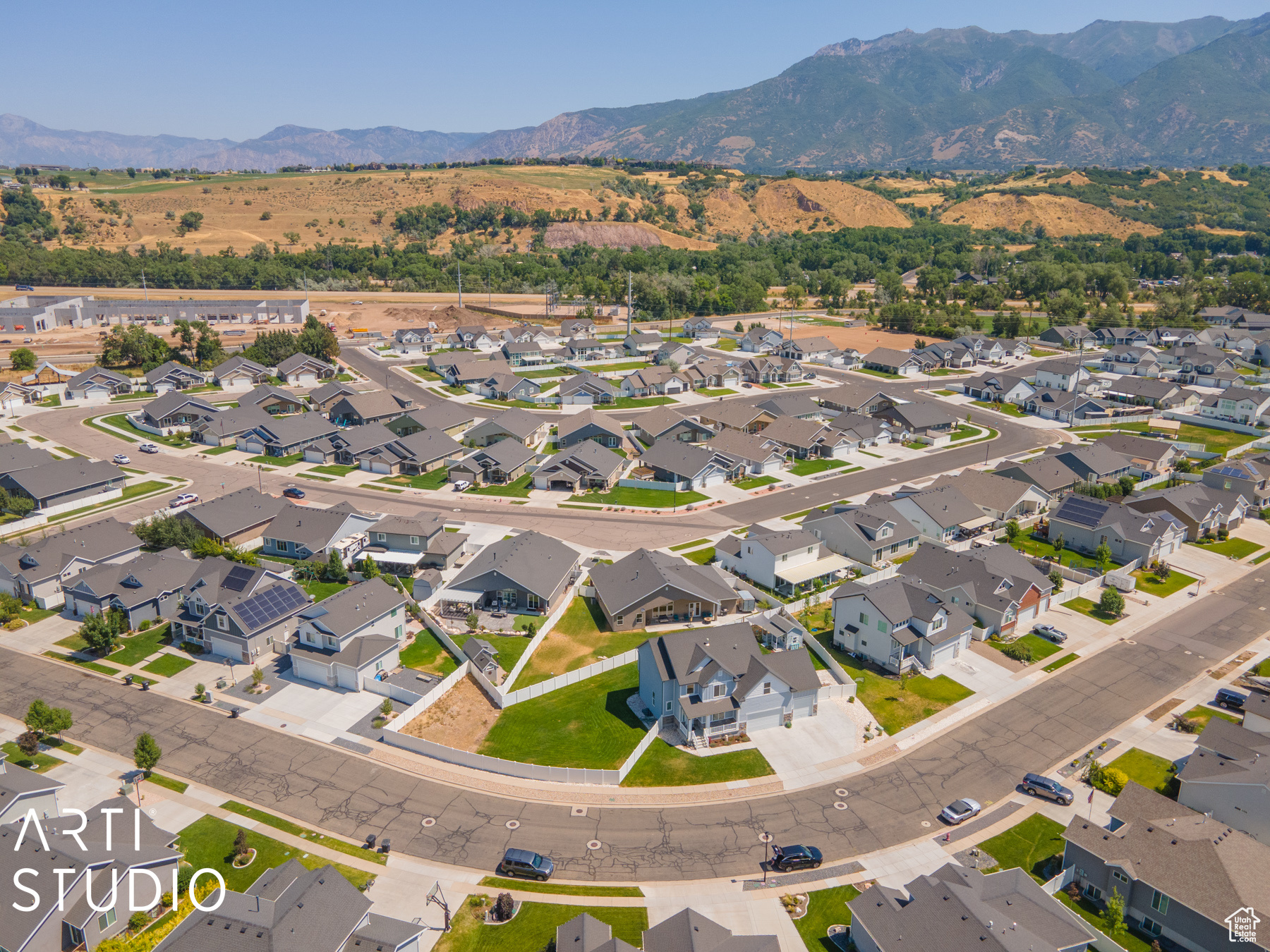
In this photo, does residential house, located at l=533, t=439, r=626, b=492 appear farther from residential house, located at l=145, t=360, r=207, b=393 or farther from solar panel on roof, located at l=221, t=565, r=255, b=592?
residential house, located at l=145, t=360, r=207, b=393

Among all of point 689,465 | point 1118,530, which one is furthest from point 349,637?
point 1118,530

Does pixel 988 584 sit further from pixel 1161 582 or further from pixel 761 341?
pixel 761 341

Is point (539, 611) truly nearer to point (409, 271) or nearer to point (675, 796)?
point (675, 796)

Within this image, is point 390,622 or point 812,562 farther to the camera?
point 812,562

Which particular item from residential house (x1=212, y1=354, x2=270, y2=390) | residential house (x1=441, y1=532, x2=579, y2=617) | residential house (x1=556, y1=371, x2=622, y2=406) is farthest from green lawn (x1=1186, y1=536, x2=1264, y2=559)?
residential house (x1=212, y1=354, x2=270, y2=390)

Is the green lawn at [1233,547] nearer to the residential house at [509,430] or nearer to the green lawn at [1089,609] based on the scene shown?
the green lawn at [1089,609]

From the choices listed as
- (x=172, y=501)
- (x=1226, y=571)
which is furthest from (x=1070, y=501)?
(x=172, y=501)

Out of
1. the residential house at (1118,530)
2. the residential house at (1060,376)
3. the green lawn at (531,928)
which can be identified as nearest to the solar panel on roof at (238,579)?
the green lawn at (531,928)
